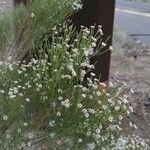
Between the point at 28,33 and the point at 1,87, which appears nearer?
the point at 1,87

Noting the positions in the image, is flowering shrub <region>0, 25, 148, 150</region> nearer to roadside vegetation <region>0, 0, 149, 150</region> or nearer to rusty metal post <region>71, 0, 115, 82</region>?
roadside vegetation <region>0, 0, 149, 150</region>

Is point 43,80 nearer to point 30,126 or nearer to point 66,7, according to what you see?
point 30,126

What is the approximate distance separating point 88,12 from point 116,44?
512 cm

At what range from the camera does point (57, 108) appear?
415 centimetres

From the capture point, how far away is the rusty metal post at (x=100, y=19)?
6750mm

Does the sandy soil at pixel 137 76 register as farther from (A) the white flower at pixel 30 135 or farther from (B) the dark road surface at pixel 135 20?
(A) the white flower at pixel 30 135

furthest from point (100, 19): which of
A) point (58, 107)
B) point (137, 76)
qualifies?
point (137, 76)

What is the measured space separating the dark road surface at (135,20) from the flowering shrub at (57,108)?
33.1 ft

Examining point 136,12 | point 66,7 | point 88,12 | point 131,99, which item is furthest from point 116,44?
point 136,12

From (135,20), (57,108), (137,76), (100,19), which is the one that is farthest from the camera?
(135,20)

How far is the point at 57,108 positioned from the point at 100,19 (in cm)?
276

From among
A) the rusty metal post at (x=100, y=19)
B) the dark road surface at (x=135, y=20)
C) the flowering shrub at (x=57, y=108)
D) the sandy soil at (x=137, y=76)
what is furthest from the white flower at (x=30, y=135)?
the dark road surface at (x=135, y=20)

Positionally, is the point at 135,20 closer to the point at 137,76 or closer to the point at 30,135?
the point at 137,76

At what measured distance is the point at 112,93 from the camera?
14.5 ft
